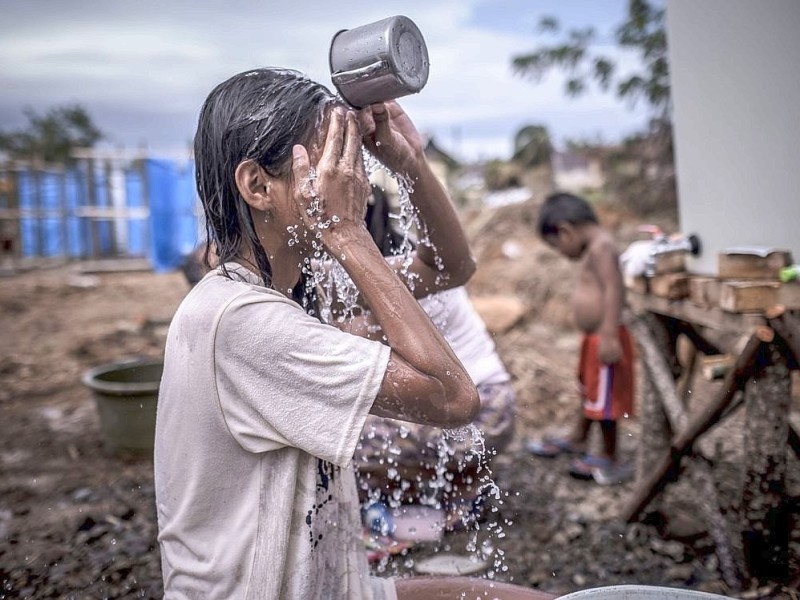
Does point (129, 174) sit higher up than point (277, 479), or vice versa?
point (129, 174)

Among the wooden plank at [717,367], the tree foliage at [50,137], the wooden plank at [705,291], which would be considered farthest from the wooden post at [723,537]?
the tree foliage at [50,137]

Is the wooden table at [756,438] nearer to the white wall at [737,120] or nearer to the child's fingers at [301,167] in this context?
the white wall at [737,120]

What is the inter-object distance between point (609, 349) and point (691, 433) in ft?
4.90

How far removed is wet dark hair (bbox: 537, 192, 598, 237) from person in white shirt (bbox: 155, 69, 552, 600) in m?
3.62

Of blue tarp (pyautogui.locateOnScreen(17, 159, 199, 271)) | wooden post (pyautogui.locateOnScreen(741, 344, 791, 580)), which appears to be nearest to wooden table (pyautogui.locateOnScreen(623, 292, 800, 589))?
wooden post (pyautogui.locateOnScreen(741, 344, 791, 580))

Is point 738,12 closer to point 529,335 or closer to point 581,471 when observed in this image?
point 581,471

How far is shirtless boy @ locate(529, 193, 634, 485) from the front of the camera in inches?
171

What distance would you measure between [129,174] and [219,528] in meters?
15.9

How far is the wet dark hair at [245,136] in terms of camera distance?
4.23 feet

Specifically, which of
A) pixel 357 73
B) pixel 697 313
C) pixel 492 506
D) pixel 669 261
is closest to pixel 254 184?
pixel 357 73

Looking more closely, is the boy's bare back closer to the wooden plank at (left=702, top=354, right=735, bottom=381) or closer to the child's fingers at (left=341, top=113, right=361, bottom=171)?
the wooden plank at (left=702, top=354, right=735, bottom=381)

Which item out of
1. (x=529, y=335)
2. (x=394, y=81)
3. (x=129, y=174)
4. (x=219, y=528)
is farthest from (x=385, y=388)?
(x=129, y=174)

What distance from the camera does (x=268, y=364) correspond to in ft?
3.84

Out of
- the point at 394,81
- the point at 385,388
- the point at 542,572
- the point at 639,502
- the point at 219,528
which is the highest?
the point at 394,81
